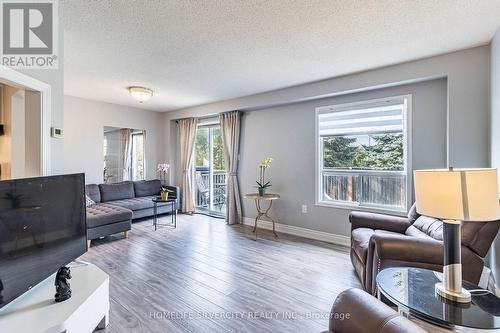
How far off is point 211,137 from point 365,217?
3932mm

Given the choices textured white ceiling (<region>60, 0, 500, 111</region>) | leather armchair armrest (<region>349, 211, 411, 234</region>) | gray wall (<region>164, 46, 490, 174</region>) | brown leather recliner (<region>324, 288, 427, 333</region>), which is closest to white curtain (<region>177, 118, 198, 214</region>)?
textured white ceiling (<region>60, 0, 500, 111</region>)

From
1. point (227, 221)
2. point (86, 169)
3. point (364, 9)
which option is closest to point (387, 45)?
point (364, 9)

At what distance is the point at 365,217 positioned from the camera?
2973 millimetres

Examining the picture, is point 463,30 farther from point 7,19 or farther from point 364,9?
point 7,19

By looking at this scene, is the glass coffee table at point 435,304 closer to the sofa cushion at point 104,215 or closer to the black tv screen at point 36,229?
the black tv screen at point 36,229

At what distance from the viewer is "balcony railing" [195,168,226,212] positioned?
19.3 ft

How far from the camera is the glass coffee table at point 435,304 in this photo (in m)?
1.22

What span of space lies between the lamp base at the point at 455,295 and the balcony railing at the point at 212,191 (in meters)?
4.68

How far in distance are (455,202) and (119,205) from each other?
4976 millimetres

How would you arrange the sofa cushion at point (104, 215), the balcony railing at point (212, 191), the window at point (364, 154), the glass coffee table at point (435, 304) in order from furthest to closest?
the balcony railing at point (212, 191), the sofa cushion at point (104, 215), the window at point (364, 154), the glass coffee table at point (435, 304)

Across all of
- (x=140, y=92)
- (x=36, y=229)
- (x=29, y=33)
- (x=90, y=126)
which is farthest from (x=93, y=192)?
(x=36, y=229)

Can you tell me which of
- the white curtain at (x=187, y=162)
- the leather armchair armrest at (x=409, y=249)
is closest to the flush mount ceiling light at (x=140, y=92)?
the white curtain at (x=187, y=162)

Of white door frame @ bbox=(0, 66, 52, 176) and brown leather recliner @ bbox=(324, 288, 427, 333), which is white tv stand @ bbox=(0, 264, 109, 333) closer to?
white door frame @ bbox=(0, 66, 52, 176)

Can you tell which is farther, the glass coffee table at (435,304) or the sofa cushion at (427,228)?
the sofa cushion at (427,228)
